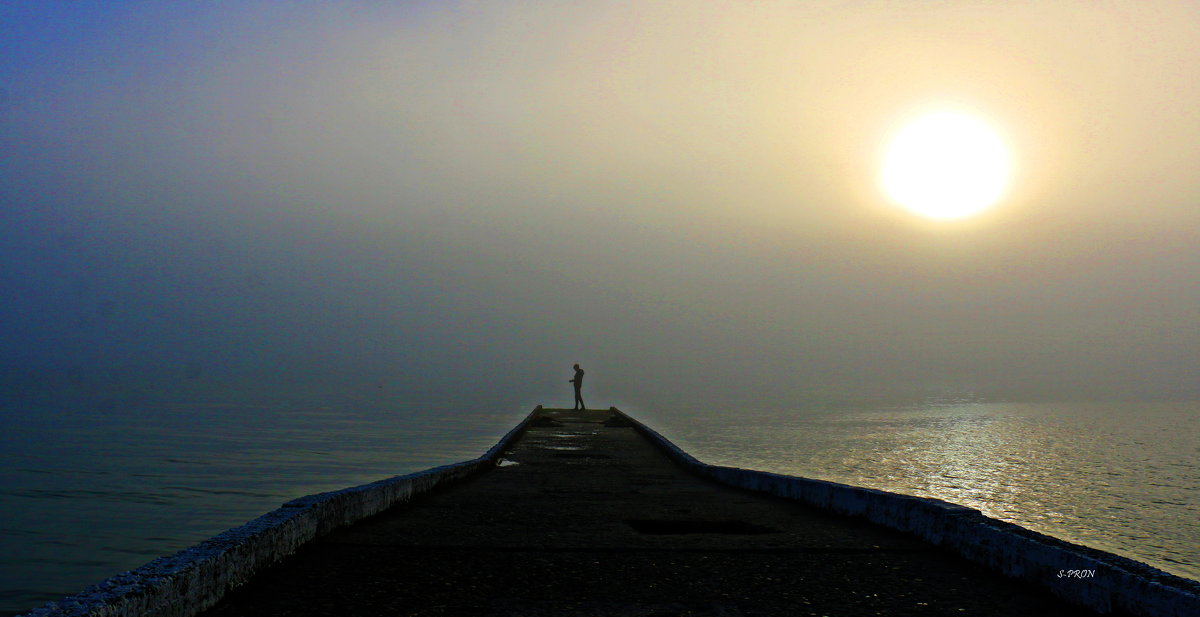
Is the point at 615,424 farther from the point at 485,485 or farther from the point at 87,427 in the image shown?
the point at 87,427

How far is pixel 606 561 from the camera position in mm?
6676

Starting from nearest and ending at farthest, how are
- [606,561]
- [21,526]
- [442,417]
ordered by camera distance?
1. [606,561]
2. [21,526]
3. [442,417]

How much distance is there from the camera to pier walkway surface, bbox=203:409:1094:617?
5.30 meters

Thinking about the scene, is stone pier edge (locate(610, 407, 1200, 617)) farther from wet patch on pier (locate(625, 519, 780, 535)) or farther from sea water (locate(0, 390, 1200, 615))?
sea water (locate(0, 390, 1200, 615))

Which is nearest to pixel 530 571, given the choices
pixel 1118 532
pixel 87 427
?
pixel 1118 532

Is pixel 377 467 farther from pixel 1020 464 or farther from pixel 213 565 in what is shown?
pixel 1020 464

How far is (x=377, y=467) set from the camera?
33156 mm

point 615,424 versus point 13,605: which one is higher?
point 615,424

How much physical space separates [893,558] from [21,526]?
21.6 meters

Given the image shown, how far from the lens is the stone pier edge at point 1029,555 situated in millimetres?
4906

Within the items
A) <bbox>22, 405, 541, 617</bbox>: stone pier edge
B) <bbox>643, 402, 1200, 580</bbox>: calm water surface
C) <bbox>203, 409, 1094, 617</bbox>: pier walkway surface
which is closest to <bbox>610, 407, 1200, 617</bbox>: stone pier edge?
<bbox>203, 409, 1094, 617</bbox>: pier walkway surface

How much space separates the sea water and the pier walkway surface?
9.91 m

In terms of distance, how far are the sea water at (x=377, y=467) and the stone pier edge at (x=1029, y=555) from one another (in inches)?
518

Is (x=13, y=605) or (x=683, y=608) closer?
(x=683, y=608)
